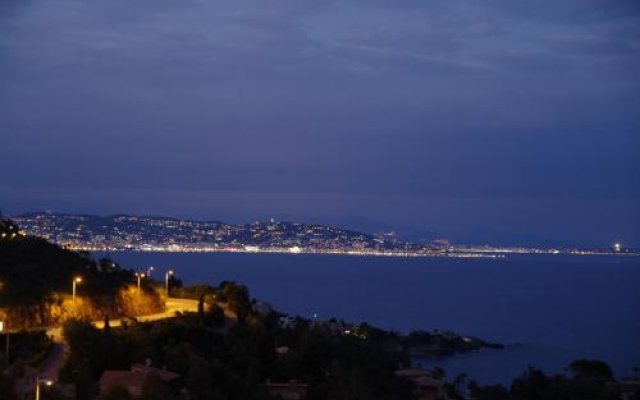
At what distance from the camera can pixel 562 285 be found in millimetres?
106312

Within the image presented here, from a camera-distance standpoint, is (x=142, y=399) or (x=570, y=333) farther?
(x=570, y=333)

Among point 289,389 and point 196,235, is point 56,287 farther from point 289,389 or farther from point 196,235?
point 196,235

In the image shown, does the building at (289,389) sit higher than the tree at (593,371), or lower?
higher

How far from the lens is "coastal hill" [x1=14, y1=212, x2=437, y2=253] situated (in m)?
106

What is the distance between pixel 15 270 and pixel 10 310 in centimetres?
246

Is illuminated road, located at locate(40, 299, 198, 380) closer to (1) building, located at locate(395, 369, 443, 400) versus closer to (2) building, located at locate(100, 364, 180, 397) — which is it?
(2) building, located at locate(100, 364, 180, 397)

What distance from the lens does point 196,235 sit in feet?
486

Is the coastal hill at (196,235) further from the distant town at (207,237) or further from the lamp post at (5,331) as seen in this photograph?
the lamp post at (5,331)

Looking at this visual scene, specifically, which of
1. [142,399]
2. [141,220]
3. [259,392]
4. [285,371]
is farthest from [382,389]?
[141,220]

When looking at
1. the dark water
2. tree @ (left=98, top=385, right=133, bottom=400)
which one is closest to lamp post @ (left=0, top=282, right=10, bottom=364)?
tree @ (left=98, top=385, right=133, bottom=400)

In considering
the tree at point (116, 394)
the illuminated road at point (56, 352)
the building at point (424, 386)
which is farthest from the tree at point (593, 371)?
the tree at point (116, 394)

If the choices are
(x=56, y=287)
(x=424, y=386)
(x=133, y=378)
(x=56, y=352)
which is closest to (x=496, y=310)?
(x=424, y=386)

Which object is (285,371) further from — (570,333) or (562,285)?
(562,285)

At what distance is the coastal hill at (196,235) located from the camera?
106 m
